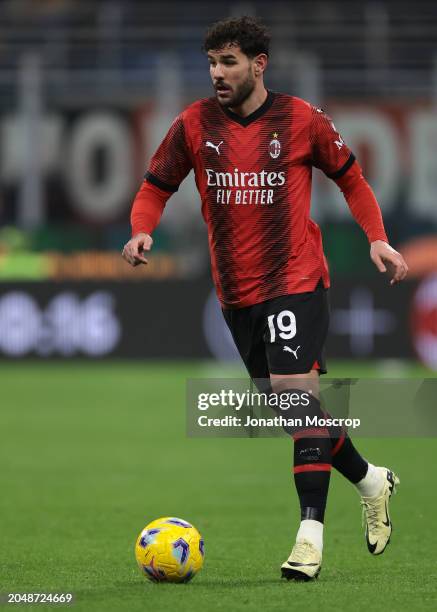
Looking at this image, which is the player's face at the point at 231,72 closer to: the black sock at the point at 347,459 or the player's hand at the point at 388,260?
the player's hand at the point at 388,260

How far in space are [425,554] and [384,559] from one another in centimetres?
19

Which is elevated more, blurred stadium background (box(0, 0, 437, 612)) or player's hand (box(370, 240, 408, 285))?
player's hand (box(370, 240, 408, 285))

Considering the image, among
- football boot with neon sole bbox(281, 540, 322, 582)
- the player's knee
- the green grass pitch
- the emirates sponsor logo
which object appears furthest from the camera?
the emirates sponsor logo

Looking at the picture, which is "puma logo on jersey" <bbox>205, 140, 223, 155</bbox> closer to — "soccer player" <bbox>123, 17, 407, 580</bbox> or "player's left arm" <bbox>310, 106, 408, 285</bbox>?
"soccer player" <bbox>123, 17, 407, 580</bbox>

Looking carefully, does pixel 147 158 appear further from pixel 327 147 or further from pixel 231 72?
pixel 231 72

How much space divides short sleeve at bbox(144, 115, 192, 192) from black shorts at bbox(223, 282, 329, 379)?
2.01ft

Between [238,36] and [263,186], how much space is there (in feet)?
1.93

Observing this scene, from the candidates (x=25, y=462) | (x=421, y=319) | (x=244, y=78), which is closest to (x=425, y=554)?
(x=244, y=78)

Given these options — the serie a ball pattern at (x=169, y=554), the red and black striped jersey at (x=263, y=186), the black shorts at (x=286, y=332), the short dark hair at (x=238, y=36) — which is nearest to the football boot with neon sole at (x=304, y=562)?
the serie a ball pattern at (x=169, y=554)

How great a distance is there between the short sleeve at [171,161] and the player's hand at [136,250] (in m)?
0.40

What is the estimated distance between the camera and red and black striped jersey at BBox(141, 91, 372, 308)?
5.28 m

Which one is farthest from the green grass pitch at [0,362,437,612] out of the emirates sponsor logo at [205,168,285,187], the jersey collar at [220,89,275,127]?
the jersey collar at [220,89,275,127]

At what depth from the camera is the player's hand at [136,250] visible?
5152mm

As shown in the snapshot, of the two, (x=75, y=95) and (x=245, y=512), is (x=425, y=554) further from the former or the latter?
(x=75, y=95)
